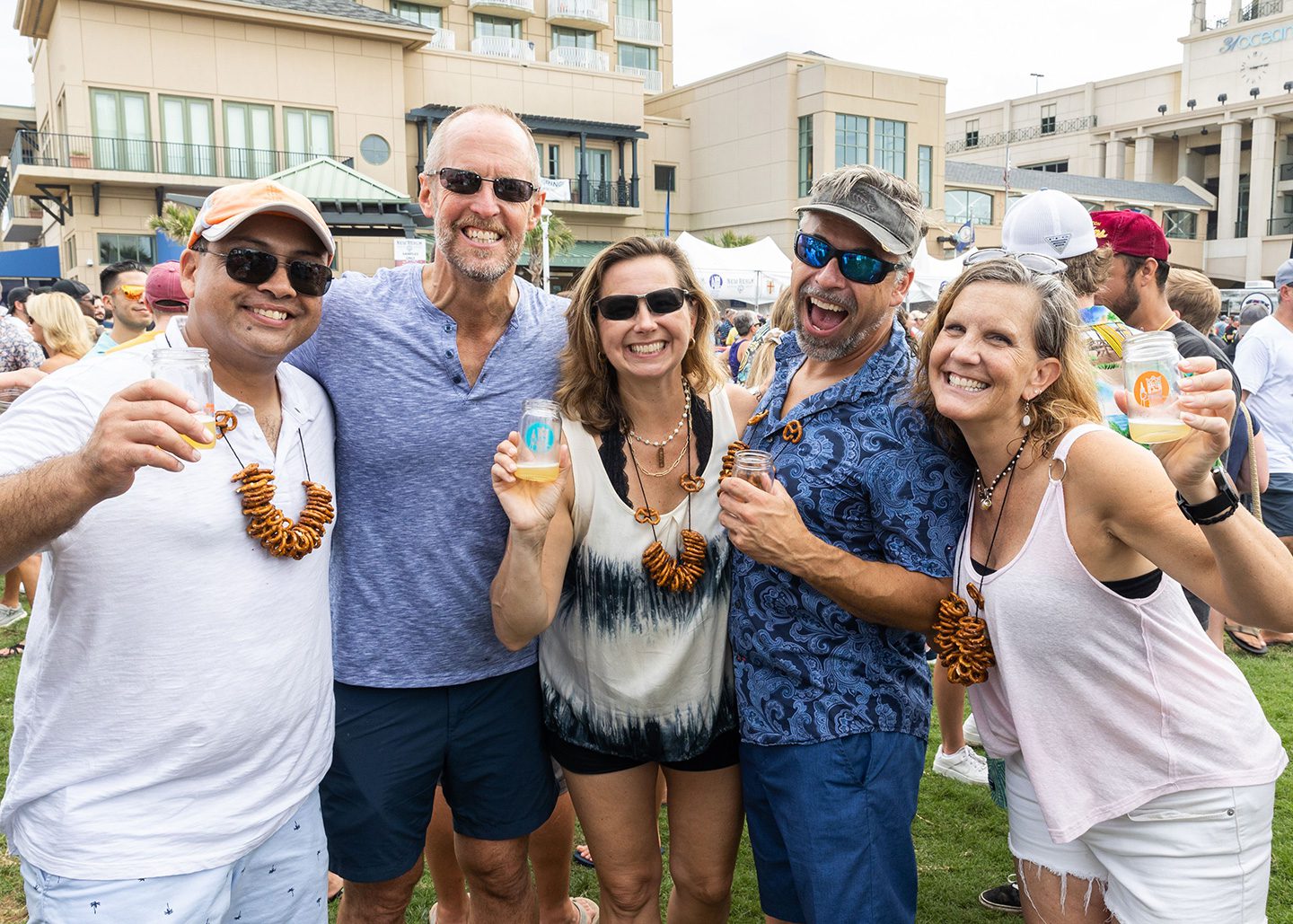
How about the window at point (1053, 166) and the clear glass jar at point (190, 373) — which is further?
the window at point (1053, 166)

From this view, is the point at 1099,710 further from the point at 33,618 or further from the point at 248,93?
the point at 248,93

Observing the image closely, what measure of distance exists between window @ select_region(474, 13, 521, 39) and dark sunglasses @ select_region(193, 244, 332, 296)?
139ft

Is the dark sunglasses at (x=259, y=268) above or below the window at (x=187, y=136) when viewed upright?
below

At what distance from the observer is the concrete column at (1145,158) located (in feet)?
184

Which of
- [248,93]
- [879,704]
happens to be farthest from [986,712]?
[248,93]

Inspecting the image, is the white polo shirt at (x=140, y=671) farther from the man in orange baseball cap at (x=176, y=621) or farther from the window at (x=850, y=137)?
the window at (x=850, y=137)

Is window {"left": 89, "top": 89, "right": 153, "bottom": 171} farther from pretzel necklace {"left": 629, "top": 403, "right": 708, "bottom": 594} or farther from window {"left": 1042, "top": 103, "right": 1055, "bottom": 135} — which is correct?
window {"left": 1042, "top": 103, "right": 1055, "bottom": 135}

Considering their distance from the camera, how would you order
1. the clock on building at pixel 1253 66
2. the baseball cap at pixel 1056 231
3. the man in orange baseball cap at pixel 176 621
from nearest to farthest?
1. the man in orange baseball cap at pixel 176 621
2. the baseball cap at pixel 1056 231
3. the clock on building at pixel 1253 66

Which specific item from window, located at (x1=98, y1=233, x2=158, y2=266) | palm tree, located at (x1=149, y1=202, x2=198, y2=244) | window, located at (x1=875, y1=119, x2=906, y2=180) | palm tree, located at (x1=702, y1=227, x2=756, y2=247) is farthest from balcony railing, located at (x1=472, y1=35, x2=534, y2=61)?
window, located at (x1=98, y1=233, x2=158, y2=266)

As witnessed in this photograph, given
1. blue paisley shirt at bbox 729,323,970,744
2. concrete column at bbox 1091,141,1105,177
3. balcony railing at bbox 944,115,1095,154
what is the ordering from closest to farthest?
blue paisley shirt at bbox 729,323,970,744
concrete column at bbox 1091,141,1105,177
balcony railing at bbox 944,115,1095,154

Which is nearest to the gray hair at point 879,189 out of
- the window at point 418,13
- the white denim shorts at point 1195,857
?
the white denim shorts at point 1195,857

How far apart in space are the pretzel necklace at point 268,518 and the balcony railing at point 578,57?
42.1 meters

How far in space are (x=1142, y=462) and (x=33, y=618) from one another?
2.64 meters

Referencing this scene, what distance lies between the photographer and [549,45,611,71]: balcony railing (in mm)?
41000
